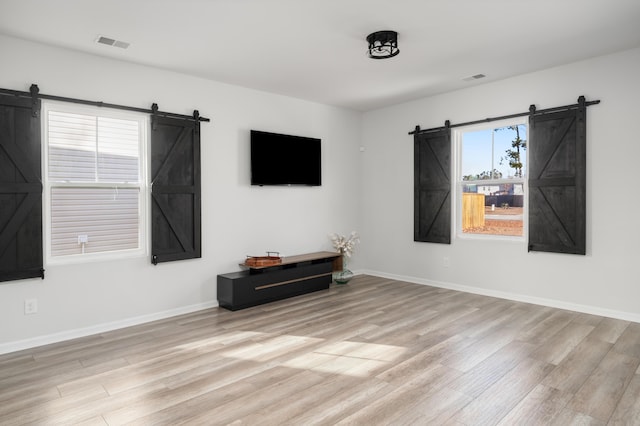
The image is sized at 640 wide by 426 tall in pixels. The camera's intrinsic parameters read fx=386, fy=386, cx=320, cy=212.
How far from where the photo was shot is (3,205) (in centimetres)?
344

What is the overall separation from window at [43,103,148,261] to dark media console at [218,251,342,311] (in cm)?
109

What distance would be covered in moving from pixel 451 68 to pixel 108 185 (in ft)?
13.4

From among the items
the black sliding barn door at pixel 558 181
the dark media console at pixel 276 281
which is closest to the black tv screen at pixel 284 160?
the dark media console at pixel 276 281

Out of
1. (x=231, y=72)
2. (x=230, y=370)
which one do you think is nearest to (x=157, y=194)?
(x=231, y=72)

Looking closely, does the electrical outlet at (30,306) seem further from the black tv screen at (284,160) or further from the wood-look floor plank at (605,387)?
the wood-look floor plank at (605,387)

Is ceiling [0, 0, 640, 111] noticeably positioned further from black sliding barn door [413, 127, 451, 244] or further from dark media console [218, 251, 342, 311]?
dark media console [218, 251, 342, 311]

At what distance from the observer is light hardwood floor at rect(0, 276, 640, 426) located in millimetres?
2363

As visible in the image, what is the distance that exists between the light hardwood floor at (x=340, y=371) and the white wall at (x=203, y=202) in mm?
309

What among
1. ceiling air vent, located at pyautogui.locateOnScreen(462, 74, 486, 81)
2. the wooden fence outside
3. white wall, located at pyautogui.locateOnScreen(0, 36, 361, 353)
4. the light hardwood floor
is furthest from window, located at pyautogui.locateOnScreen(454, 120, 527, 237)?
white wall, located at pyautogui.locateOnScreen(0, 36, 361, 353)

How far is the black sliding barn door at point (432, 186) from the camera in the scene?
5.66 meters

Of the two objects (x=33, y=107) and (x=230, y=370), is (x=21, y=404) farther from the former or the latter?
(x=33, y=107)

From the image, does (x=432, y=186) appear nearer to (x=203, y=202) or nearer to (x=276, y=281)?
(x=276, y=281)

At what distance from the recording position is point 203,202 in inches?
189

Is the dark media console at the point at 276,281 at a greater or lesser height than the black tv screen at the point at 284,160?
lesser
